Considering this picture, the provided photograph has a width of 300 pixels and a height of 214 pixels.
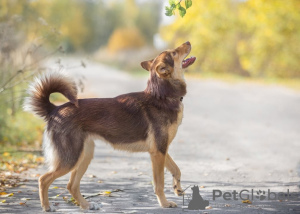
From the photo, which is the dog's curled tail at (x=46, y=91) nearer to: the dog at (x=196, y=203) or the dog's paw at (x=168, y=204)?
the dog's paw at (x=168, y=204)

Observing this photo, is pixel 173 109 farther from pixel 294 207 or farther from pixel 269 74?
pixel 269 74

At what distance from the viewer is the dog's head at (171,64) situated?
5.68m

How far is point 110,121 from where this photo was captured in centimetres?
569

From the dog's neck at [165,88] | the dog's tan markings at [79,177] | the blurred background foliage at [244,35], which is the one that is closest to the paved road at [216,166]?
the dog's tan markings at [79,177]

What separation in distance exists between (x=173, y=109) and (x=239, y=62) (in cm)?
2554

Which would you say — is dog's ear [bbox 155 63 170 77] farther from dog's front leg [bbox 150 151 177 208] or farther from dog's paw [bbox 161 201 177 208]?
dog's paw [bbox 161 201 177 208]

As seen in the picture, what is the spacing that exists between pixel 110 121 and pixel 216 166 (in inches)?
126

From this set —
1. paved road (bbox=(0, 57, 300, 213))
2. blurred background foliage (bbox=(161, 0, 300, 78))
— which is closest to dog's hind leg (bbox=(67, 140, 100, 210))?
paved road (bbox=(0, 57, 300, 213))

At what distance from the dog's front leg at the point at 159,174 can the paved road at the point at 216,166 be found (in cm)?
10

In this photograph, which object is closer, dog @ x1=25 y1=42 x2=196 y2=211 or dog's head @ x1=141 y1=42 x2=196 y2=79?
dog @ x1=25 y1=42 x2=196 y2=211

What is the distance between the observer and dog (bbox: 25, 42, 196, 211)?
18.2ft

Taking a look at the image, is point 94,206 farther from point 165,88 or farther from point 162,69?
point 162,69

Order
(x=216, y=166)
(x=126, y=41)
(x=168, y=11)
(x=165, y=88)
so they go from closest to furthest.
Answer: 1. (x=165, y=88)
2. (x=168, y=11)
3. (x=216, y=166)
4. (x=126, y=41)

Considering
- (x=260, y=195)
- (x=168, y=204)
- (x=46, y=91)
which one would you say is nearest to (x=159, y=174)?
(x=168, y=204)
